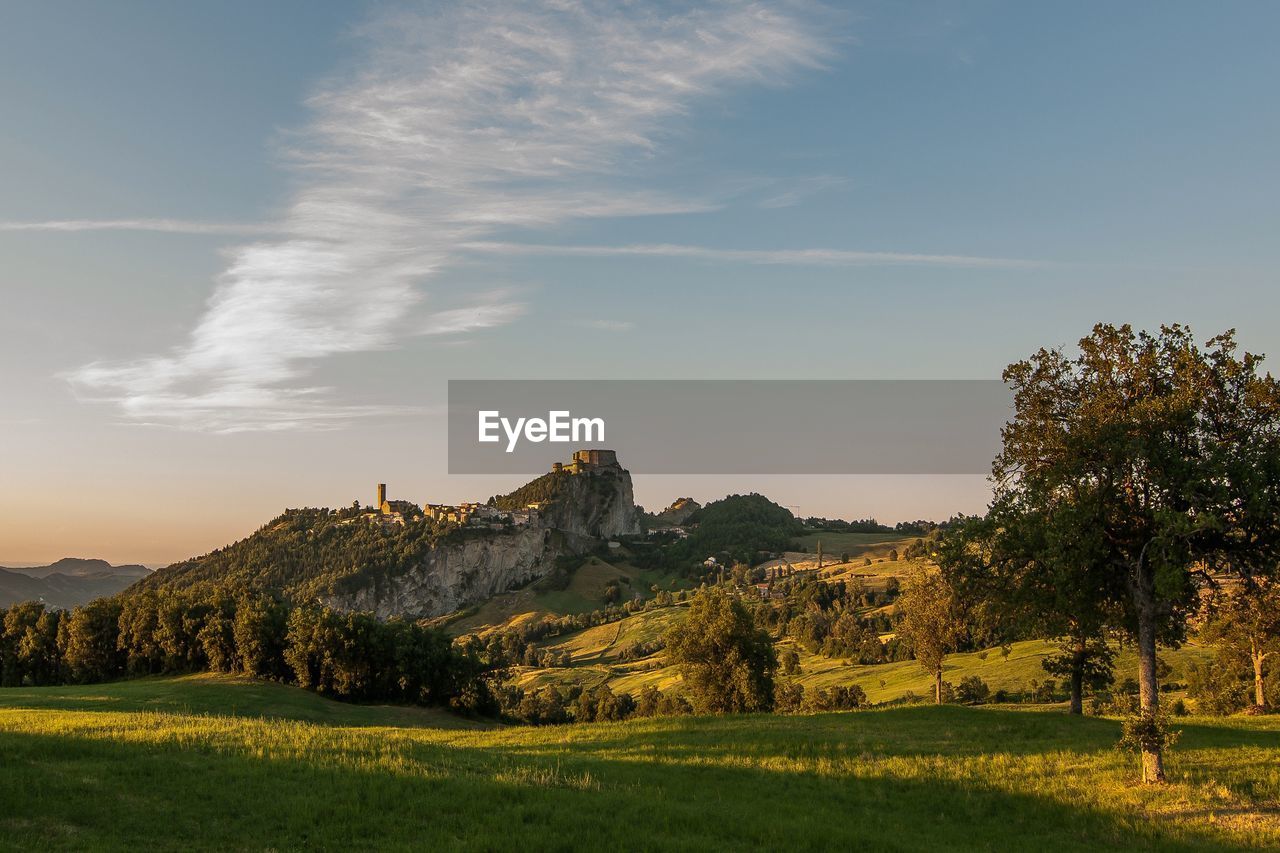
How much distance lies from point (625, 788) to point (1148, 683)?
1699cm

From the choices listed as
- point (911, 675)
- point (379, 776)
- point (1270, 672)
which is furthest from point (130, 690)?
point (911, 675)

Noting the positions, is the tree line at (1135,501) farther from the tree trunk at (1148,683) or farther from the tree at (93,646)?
the tree at (93,646)

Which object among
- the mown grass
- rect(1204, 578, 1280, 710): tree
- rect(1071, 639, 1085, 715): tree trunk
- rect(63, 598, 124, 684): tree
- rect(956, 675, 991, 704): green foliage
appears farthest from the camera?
the mown grass

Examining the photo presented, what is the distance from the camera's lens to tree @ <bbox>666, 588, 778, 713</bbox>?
6119cm

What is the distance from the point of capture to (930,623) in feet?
186

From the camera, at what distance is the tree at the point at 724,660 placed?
61188 millimetres

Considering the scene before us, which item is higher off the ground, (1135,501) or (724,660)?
(1135,501)

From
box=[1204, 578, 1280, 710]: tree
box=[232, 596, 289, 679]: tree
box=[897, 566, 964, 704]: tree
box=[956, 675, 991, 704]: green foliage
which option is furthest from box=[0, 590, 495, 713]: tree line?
box=[1204, 578, 1280, 710]: tree

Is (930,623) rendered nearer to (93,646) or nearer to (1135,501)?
(1135,501)

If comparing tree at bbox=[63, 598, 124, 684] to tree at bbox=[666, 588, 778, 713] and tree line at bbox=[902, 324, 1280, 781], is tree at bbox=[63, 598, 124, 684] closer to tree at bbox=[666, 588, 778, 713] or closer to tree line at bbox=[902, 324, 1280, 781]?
tree at bbox=[666, 588, 778, 713]

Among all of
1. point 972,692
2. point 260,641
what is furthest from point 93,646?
point 972,692

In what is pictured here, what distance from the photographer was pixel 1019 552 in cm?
2566

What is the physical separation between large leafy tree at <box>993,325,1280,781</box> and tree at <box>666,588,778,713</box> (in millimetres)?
37841

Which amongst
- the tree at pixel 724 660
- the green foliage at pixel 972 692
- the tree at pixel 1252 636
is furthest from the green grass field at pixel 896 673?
the tree at pixel 724 660
